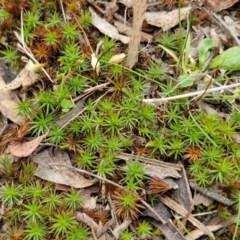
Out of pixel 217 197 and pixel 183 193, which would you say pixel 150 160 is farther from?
pixel 217 197

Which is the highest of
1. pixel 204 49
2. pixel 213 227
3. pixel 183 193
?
pixel 204 49

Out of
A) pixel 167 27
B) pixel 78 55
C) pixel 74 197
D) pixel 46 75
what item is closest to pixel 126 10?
pixel 167 27

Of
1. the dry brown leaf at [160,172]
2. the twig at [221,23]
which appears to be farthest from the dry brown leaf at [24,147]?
the twig at [221,23]

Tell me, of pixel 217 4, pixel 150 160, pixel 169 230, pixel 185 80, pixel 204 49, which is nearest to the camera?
pixel 169 230

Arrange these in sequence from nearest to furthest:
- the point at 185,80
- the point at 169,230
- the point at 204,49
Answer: the point at 169,230, the point at 185,80, the point at 204,49

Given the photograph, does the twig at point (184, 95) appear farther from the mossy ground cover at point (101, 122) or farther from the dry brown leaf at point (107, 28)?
the dry brown leaf at point (107, 28)

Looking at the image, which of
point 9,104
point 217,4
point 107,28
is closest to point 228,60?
point 217,4
